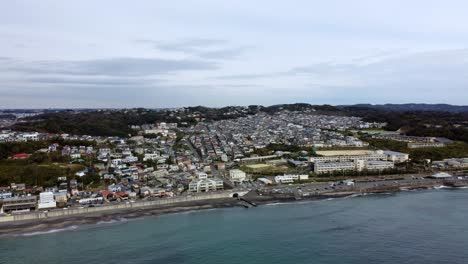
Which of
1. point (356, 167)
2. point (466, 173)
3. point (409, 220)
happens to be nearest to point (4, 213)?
point (409, 220)

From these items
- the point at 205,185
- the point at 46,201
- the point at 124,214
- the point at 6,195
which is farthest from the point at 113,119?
the point at 124,214

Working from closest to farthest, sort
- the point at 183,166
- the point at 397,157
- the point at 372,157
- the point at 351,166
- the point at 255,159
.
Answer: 1. the point at 351,166
2. the point at 183,166
3. the point at 372,157
4. the point at 397,157
5. the point at 255,159

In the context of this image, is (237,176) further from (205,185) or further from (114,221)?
(114,221)

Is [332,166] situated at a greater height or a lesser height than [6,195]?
greater

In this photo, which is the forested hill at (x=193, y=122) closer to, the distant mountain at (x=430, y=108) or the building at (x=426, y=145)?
the building at (x=426, y=145)

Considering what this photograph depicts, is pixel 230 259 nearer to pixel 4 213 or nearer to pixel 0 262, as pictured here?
pixel 0 262

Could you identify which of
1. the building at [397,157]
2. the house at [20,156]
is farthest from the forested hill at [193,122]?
the house at [20,156]
